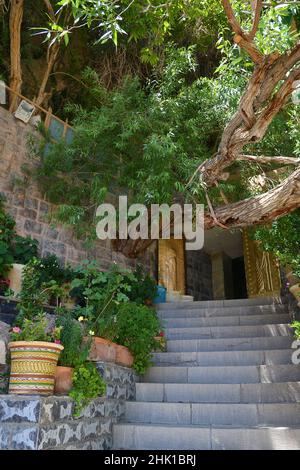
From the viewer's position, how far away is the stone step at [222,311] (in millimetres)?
5375

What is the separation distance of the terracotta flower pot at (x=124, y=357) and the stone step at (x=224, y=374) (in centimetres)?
34

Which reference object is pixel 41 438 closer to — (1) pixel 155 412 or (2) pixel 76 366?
(2) pixel 76 366

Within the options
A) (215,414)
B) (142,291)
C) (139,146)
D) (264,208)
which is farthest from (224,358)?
(139,146)

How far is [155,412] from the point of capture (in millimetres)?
3434

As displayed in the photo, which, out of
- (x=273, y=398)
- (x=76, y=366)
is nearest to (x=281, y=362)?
(x=273, y=398)

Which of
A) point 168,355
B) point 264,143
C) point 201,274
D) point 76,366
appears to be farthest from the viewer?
point 201,274

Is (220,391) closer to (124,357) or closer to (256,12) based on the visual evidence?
(124,357)

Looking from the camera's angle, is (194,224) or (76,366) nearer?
(76,366)

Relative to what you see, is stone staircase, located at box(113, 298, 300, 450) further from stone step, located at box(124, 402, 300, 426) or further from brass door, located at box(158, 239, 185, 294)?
brass door, located at box(158, 239, 185, 294)

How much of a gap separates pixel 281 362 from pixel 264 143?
2.74 m

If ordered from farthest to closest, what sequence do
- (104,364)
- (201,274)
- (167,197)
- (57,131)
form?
(201,274), (57,131), (167,197), (104,364)

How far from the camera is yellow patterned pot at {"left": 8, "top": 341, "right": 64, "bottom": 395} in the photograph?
8.36ft

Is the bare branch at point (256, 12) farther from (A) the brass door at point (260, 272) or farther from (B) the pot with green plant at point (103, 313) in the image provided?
(A) the brass door at point (260, 272)

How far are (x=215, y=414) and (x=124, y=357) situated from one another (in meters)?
0.95
